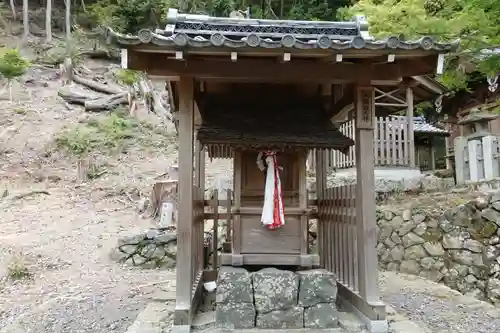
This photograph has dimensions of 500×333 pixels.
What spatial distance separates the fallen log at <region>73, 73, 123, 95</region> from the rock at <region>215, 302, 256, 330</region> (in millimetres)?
19439

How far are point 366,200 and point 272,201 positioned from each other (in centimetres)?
114

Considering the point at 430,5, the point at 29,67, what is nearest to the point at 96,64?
the point at 29,67

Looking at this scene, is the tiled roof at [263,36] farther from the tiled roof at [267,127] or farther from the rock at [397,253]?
the rock at [397,253]

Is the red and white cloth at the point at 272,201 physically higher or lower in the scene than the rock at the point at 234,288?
higher

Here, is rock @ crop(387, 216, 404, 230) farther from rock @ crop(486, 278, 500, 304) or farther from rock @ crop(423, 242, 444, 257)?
rock @ crop(486, 278, 500, 304)

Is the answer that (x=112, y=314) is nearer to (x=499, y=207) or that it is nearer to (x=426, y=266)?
(x=426, y=266)

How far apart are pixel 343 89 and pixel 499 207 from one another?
375cm

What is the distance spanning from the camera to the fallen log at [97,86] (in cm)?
2198

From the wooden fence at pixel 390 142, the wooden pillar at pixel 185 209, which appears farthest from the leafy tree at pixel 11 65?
the wooden pillar at pixel 185 209

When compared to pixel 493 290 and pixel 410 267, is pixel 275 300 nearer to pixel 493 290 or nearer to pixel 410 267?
pixel 493 290

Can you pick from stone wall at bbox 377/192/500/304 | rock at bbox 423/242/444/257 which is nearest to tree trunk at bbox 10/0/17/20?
stone wall at bbox 377/192/500/304

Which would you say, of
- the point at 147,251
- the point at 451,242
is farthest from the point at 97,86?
the point at 451,242

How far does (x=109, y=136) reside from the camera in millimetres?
17344

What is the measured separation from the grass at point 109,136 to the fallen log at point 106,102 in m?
0.75
